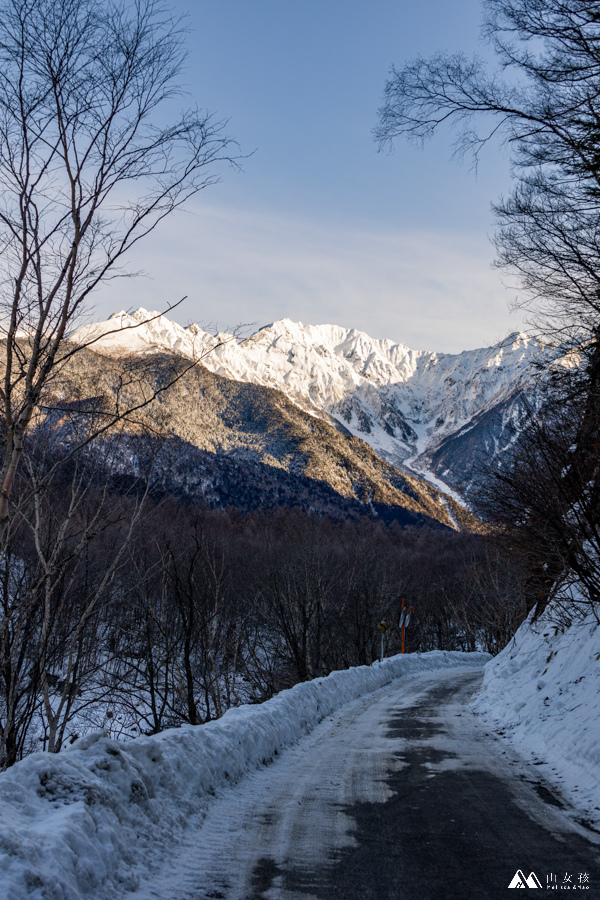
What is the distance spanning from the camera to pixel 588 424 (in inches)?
336

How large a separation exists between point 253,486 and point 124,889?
141 meters

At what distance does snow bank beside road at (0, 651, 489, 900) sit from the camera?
108 inches

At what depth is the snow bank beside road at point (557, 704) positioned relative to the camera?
5.64m

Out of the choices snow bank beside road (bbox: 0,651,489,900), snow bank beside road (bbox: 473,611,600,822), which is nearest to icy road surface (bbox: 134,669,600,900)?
snow bank beside road (bbox: 0,651,489,900)

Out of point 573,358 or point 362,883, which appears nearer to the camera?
point 362,883

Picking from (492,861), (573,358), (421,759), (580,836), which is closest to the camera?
(492,861)

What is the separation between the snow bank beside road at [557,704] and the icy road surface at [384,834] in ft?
1.13

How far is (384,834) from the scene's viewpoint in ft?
13.3

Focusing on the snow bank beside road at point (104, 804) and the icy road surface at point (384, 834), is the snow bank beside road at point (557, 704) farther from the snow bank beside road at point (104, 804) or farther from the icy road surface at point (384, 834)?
the snow bank beside road at point (104, 804)

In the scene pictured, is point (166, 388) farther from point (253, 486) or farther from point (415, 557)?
point (253, 486)

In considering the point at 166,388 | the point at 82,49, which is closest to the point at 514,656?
the point at 166,388

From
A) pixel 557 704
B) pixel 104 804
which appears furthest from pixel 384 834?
pixel 557 704

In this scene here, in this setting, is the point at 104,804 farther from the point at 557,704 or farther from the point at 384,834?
the point at 557,704

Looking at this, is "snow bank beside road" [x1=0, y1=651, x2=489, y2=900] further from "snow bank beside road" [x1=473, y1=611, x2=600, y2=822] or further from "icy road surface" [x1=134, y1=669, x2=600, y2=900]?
"snow bank beside road" [x1=473, y1=611, x2=600, y2=822]
